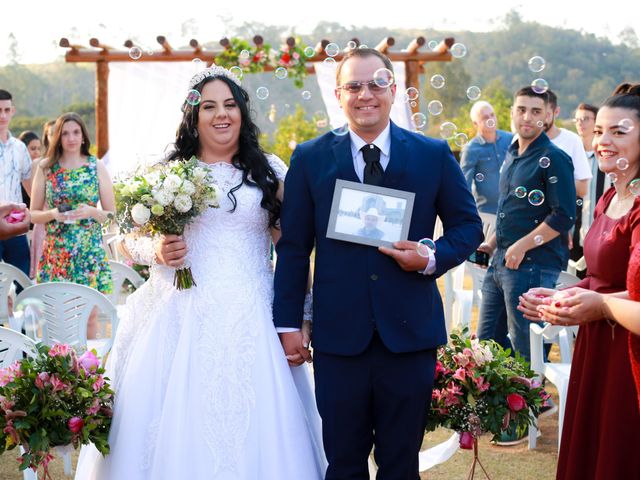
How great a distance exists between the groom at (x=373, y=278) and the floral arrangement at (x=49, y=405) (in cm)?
93

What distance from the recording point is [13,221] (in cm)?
442

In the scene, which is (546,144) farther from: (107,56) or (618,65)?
(618,65)

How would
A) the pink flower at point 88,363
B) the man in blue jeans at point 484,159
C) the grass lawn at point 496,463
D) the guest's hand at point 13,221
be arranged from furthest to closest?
the man in blue jeans at point 484,159 < the grass lawn at point 496,463 < the guest's hand at point 13,221 < the pink flower at point 88,363

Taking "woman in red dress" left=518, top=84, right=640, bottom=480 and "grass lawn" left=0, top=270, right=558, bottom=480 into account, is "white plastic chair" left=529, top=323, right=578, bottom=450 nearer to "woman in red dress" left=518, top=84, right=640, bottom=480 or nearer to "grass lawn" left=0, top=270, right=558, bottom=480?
"grass lawn" left=0, top=270, right=558, bottom=480

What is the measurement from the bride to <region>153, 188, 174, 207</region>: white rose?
0.19 m

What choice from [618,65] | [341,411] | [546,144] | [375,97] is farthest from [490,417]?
[618,65]

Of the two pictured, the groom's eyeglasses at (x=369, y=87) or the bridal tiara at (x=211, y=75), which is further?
the bridal tiara at (x=211, y=75)

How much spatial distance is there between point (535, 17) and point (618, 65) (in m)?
16.8

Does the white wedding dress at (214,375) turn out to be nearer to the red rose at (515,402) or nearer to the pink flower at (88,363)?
the pink flower at (88,363)

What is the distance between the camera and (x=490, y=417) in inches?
138

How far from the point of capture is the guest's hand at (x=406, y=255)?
3.02 metres

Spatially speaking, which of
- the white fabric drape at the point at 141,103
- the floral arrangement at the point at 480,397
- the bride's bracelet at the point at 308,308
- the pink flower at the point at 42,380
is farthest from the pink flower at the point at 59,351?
the white fabric drape at the point at 141,103

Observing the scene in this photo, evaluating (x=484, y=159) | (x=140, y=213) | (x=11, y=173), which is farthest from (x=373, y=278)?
(x=11, y=173)

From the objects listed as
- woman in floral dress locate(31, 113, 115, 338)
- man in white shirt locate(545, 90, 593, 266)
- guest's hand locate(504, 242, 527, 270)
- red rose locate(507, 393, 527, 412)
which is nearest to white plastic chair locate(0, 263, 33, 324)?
woman in floral dress locate(31, 113, 115, 338)
